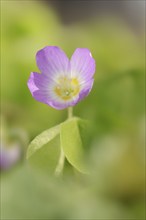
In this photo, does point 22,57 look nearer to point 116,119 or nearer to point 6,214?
point 116,119

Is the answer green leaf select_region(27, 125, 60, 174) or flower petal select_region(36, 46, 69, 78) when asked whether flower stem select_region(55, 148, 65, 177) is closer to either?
green leaf select_region(27, 125, 60, 174)

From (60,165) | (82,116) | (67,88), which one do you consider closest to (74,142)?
(60,165)

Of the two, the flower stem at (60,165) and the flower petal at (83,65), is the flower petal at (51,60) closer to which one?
the flower petal at (83,65)

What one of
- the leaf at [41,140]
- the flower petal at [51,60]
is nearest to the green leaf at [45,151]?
the leaf at [41,140]

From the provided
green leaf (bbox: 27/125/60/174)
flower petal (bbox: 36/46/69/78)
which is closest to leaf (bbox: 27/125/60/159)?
green leaf (bbox: 27/125/60/174)

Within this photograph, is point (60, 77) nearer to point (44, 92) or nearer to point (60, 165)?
point (44, 92)

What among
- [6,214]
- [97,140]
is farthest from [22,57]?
[6,214]
